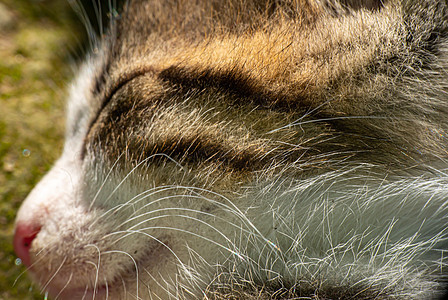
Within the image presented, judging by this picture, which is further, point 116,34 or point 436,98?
point 116,34

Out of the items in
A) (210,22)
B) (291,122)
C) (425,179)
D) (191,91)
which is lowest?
(425,179)

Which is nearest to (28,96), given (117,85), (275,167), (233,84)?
(117,85)

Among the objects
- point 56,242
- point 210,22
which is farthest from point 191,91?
point 56,242

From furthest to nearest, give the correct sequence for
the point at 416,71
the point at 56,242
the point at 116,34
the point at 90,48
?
the point at 90,48 → the point at 116,34 → the point at 56,242 → the point at 416,71

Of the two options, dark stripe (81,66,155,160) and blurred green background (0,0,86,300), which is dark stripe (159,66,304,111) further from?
blurred green background (0,0,86,300)

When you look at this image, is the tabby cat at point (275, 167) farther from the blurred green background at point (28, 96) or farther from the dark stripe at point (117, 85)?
the blurred green background at point (28, 96)

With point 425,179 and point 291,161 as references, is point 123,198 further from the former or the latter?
point 425,179

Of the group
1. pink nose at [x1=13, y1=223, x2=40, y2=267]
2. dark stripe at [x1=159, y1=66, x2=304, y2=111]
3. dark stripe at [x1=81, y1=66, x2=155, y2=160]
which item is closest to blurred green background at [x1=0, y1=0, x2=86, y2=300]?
pink nose at [x1=13, y1=223, x2=40, y2=267]
